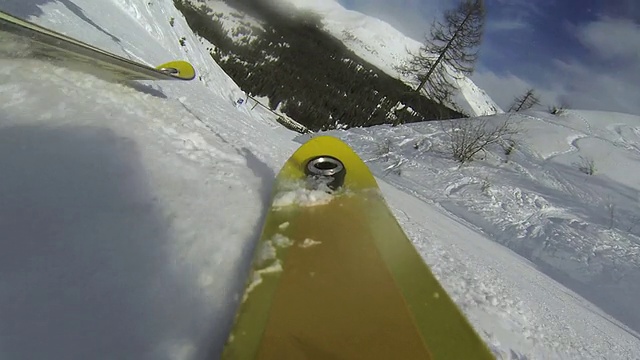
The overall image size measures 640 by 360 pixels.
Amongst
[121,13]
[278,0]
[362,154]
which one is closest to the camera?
[121,13]

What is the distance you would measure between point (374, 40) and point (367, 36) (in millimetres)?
3244

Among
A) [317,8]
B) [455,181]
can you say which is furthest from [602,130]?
[317,8]

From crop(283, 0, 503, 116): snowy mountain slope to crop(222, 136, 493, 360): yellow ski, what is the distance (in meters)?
105

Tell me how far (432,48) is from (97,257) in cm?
1598

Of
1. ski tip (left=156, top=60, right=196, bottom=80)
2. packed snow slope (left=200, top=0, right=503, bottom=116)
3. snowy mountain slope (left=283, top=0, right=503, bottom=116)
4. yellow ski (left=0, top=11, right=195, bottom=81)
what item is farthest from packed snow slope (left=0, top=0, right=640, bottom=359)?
snowy mountain slope (left=283, top=0, right=503, bottom=116)

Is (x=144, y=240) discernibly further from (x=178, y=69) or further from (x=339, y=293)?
(x=178, y=69)

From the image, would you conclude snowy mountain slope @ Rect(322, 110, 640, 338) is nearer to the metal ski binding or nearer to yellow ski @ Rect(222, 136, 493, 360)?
yellow ski @ Rect(222, 136, 493, 360)

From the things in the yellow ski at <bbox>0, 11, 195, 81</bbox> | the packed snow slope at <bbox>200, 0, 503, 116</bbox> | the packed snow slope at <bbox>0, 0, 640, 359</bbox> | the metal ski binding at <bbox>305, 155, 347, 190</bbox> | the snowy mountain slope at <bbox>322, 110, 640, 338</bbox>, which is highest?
the packed snow slope at <bbox>200, 0, 503, 116</bbox>

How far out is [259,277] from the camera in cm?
159

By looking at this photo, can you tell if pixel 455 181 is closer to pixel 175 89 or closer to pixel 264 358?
pixel 175 89

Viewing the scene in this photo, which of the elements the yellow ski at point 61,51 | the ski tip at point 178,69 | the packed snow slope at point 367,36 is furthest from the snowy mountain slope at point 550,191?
the packed snow slope at point 367,36

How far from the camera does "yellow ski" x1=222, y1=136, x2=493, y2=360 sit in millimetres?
1341

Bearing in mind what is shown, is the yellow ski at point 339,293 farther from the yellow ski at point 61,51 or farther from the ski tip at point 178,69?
the ski tip at point 178,69

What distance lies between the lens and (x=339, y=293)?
1607mm
